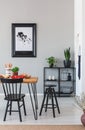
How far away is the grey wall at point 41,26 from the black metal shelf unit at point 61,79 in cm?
20

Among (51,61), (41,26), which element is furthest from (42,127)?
(41,26)

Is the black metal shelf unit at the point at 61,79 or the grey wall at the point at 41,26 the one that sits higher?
the grey wall at the point at 41,26

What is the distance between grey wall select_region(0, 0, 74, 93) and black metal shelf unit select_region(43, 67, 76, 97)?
0.65ft

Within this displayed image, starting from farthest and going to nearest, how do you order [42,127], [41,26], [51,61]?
[41,26], [51,61], [42,127]

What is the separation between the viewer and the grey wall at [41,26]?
800 centimetres

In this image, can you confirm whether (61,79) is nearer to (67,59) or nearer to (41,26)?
(67,59)

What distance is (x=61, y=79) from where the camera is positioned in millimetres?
8039

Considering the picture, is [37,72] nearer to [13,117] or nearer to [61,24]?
[61,24]

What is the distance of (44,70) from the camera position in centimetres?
802

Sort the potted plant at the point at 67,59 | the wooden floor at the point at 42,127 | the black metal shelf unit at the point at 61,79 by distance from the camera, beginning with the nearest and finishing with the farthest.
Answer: the wooden floor at the point at 42,127, the potted plant at the point at 67,59, the black metal shelf unit at the point at 61,79

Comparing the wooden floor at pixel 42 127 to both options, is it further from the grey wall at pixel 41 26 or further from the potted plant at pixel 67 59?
the grey wall at pixel 41 26

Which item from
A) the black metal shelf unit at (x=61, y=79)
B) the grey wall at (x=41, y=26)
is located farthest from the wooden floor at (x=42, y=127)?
the grey wall at (x=41, y=26)

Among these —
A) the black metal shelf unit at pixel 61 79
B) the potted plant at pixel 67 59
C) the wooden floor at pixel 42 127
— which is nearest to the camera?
the wooden floor at pixel 42 127

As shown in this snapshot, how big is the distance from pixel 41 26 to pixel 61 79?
1.62 meters
